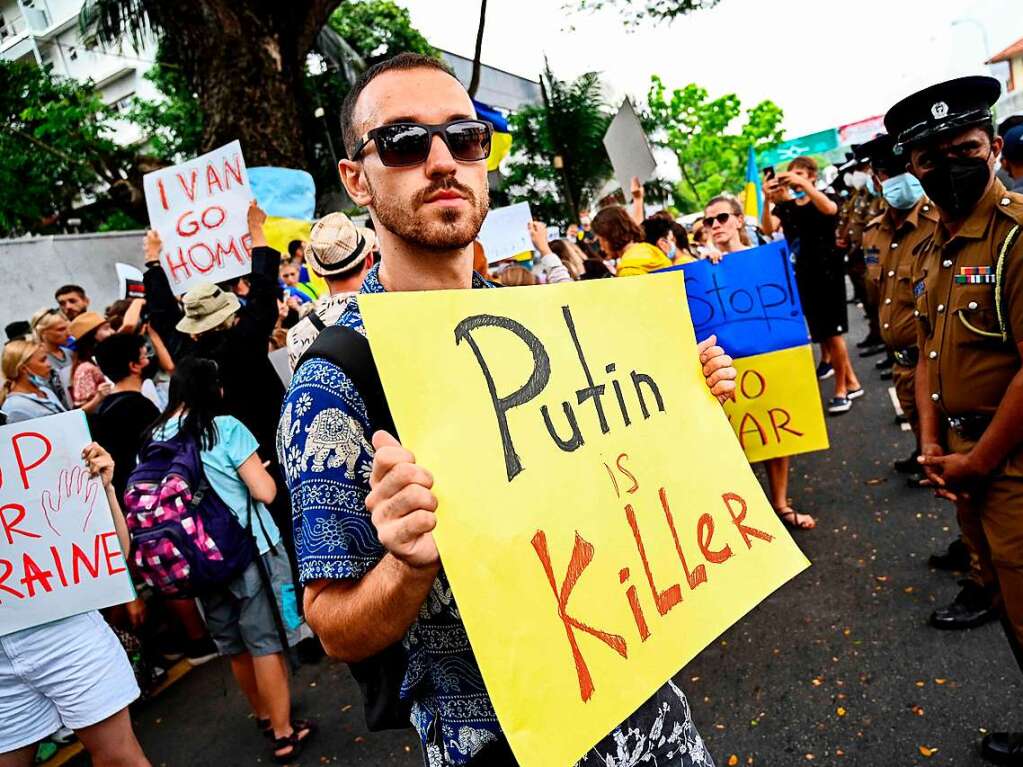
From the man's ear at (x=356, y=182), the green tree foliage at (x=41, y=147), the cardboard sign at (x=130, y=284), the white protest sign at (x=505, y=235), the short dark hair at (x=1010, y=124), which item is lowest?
the man's ear at (x=356, y=182)

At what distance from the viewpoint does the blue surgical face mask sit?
3855 millimetres

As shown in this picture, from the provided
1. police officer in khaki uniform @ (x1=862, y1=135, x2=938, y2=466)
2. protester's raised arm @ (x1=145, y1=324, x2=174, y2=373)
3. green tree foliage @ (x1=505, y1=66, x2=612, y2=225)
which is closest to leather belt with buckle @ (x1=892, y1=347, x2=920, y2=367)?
police officer in khaki uniform @ (x1=862, y1=135, x2=938, y2=466)

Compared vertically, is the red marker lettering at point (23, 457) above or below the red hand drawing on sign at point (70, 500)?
above

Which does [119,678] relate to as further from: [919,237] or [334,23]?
[334,23]

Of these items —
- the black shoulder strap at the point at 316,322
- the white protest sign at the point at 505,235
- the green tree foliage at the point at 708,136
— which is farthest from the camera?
the green tree foliage at the point at 708,136

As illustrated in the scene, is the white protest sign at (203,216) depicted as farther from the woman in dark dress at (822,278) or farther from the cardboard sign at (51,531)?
the woman in dark dress at (822,278)

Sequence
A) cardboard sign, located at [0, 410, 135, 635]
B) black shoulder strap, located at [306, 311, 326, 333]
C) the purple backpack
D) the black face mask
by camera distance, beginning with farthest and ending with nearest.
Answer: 1. the purple backpack
2. black shoulder strap, located at [306, 311, 326, 333]
3. cardboard sign, located at [0, 410, 135, 635]
4. the black face mask

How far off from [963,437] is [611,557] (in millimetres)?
1780

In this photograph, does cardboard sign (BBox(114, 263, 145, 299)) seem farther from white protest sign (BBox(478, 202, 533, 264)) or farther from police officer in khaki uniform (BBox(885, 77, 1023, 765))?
police officer in khaki uniform (BBox(885, 77, 1023, 765))

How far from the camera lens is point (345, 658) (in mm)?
1067

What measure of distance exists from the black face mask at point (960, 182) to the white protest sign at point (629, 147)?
12.7 feet

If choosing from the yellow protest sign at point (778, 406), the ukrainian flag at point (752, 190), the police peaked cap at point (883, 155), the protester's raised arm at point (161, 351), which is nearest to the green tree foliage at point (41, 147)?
the protester's raised arm at point (161, 351)

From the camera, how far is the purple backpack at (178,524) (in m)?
2.89

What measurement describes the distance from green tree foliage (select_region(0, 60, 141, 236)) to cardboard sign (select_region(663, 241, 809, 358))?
11097 millimetres
